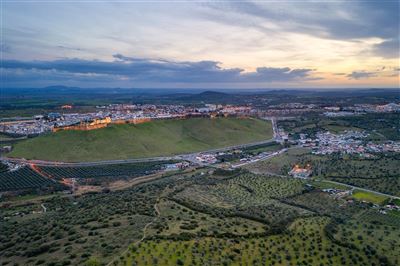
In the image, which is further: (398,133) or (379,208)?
(398,133)

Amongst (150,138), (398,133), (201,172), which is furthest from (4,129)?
(398,133)

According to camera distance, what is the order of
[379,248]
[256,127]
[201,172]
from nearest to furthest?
[379,248] < [201,172] < [256,127]

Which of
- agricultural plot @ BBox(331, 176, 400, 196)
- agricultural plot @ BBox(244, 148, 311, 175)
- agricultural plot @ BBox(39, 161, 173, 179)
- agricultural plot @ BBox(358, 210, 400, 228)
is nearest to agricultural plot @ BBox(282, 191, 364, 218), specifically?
agricultural plot @ BBox(358, 210, 400, 228)

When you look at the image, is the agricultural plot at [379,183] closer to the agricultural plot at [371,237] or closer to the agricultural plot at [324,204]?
the agricultural plot at [324,204]

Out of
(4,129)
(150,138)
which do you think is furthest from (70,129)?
(4,129)

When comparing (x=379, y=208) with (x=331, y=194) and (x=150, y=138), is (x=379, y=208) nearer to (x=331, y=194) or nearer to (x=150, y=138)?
(x=331, y=194)

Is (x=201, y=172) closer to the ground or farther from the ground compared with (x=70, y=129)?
closer to the ground

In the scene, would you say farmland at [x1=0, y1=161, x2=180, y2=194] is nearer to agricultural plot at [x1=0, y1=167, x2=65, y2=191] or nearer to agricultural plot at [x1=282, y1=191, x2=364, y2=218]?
agricultural plot at [x1=0, y1=167, x2=65, y2=191]

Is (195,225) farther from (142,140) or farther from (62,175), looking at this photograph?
(142,140)

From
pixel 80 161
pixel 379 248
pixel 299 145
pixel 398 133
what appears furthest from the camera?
pixel 398 133
